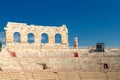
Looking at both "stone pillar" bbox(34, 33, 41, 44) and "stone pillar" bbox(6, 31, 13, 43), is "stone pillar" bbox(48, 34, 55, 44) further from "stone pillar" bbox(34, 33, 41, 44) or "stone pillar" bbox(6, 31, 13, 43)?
"stone pillar" bbox(6, 31, 13, 43)

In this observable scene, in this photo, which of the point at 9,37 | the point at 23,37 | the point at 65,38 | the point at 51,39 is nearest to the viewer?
the point at 9,37

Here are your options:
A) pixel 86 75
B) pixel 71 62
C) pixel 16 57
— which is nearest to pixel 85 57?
pixel 71 62

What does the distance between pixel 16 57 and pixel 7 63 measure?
2.77 metres

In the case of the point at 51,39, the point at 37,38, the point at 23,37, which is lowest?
the point at 51,39

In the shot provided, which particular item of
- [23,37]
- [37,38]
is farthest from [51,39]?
[23,37]

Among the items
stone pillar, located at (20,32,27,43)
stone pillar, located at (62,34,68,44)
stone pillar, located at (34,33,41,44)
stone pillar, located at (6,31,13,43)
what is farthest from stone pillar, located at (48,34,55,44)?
stone pillar, located at (6,31,13,43)

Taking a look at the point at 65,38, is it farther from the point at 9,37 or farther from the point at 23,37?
the point at 9,37

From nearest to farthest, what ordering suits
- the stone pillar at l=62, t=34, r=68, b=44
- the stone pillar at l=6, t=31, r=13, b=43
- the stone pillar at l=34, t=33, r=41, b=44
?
the stone pillar at l=6, t=31, r=13, b=43
the stone pillar at l=34, t=33, r=41, b=44
the stone pillar at l=62, t=34, r=68, b=44

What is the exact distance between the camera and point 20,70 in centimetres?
4309

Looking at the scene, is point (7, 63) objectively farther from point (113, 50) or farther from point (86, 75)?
point (113, 50)

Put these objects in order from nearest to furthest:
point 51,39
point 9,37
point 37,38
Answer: point 9,37, point 37,38, point 51,39

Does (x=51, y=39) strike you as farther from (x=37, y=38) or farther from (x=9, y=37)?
(x=9, y=37)

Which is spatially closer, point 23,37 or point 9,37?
point 9,37

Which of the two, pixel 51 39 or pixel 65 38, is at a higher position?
pixel 65 38
